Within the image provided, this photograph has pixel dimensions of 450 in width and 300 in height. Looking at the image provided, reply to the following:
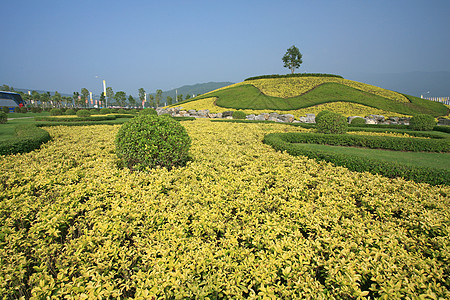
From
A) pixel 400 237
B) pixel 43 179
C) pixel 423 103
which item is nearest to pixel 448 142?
pixel 400 237

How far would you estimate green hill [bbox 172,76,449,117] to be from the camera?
2708 centimetres

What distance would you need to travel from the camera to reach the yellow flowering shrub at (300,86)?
31.6 m

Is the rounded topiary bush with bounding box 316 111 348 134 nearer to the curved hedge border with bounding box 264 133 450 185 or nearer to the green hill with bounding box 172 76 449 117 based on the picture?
the curved hedge border with bounding box 264 133 450 185

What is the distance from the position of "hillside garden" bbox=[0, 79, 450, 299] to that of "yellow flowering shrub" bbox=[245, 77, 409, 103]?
30247 millimetres

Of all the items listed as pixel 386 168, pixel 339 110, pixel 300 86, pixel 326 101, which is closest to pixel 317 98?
pixel 326 101

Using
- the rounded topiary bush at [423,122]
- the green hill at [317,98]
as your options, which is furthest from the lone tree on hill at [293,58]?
the rounded topiary bush at [423,122]

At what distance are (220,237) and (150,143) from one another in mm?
3216

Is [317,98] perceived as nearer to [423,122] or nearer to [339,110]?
[339,110]

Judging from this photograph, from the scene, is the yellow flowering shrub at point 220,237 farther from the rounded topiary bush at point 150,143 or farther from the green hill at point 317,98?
the green hill at point 317,98

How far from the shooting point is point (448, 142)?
28.3 feet

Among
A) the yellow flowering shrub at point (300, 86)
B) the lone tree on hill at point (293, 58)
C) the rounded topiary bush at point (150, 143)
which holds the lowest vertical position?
the rounded topiary bush at point (150, 143)

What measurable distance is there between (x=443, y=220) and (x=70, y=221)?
5580 millimetres

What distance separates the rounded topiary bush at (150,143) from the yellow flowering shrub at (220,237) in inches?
22.1

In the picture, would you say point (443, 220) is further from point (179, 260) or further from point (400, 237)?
point (179, 260)
